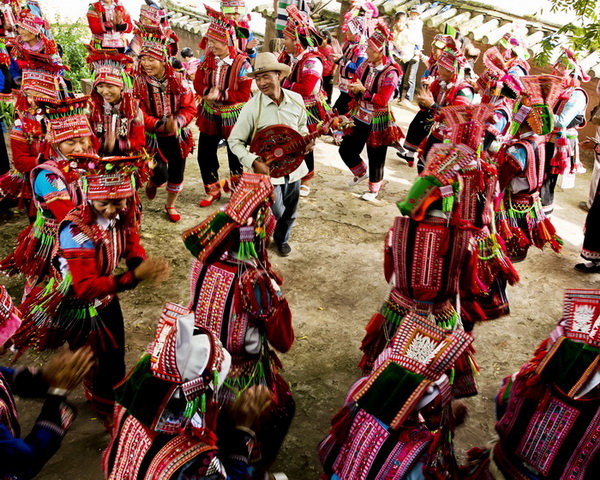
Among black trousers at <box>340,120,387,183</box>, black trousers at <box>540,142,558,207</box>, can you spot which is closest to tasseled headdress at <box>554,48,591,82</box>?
black trousers at <box>540,142,558,207</box>

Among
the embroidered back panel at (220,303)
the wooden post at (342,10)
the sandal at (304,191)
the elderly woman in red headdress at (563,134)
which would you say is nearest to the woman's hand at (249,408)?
the embroidered back panel at (220,303)

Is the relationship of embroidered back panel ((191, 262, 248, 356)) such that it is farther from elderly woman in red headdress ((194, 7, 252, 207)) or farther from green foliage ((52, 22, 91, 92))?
green foliage ((52, 22, 91, 92))

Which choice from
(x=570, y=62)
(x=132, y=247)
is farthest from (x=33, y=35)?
(x=570, y=62)

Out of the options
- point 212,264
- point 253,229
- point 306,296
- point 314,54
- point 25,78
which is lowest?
point 306,296

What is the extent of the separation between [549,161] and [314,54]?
280 cm

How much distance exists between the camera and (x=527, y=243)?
15.6 feet

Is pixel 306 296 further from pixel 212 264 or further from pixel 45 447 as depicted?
pixel 45 447

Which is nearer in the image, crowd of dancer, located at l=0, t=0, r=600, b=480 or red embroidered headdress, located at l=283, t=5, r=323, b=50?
crowd of dancer, located at l=0, t=0, r=600, b=480

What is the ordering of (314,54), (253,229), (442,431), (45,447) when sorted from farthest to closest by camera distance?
(314,54) < (253,229) < (442,431) < (45,447)

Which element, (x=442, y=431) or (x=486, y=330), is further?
(x=486, y=330)

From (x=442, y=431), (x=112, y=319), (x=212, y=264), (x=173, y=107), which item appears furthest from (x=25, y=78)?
(x=442, y=431)

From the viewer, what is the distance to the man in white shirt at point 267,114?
4.49 meters

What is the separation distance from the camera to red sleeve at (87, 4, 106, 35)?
740 cm

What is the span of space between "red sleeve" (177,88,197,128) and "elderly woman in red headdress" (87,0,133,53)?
235 cm
